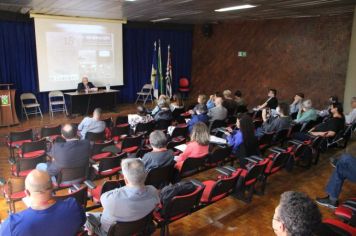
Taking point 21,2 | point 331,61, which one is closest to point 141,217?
point 21,2

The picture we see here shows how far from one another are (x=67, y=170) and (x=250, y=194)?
256 centimetres

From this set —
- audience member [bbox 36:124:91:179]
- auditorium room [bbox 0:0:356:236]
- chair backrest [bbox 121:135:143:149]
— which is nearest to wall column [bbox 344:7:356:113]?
auditorium room [bbox 0:0:356:236]

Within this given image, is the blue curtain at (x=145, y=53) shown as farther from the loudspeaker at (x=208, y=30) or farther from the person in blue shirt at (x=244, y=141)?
the person in blue shirt at (x=244, y=141)

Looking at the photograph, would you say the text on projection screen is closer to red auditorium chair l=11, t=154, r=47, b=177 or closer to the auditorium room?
the auditorium room

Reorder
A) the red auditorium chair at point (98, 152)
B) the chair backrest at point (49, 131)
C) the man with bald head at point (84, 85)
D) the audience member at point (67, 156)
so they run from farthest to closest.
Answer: the man with bald head at point (84, 85) < the chair backrest at point (49, 131) < the red auditorium chair at point (98, 152) < the audience member at point (67, 156)

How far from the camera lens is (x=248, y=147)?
190 inches

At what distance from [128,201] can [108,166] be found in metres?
1.76

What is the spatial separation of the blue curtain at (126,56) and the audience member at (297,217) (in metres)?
9.71

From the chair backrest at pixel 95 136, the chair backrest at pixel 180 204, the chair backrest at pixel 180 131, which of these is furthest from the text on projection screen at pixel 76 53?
the chair backrest at pixel 180 204

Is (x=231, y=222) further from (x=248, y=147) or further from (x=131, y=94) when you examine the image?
(x=131, y=94)

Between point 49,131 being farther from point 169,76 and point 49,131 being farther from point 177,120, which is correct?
point 169,76

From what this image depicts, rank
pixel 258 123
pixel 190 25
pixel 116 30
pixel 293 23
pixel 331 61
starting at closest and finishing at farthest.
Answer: pixel 258 123 → pixel 331 61 → pixel 293 23 → pixel 116 30 → pixel 190 25

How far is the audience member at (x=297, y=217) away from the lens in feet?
5.66

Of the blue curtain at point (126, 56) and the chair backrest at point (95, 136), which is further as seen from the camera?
the blue curtain at point (126, 56)
